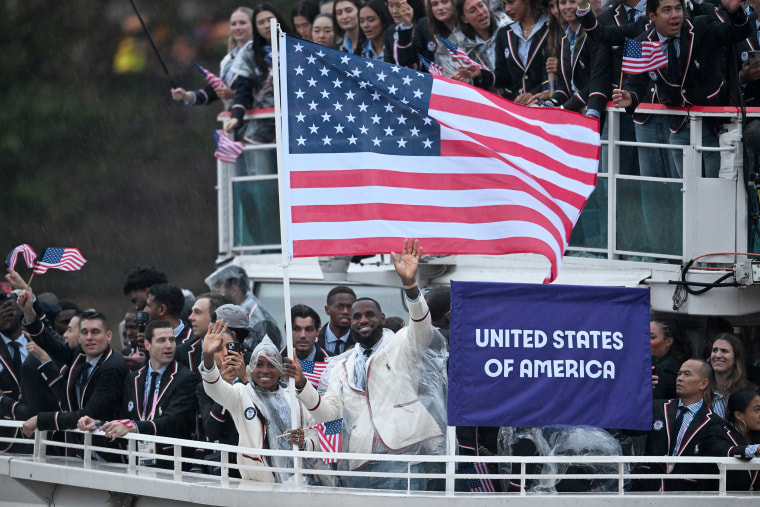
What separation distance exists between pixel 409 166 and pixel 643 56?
2.55 meters

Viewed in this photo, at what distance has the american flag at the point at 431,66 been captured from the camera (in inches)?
A: 481

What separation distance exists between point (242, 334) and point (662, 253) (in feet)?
11.4

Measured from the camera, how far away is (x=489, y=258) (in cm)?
1295

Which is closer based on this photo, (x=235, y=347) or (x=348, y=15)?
(x=235, y=347)

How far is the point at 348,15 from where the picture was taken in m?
14.5

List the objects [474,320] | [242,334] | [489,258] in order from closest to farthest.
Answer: [474,320]
[242,334]
[489,258]

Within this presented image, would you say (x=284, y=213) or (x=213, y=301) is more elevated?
(x=284, y=213)

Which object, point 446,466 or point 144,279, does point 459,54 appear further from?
point 446,466

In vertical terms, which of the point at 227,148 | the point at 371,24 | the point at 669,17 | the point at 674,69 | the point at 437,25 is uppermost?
the point at 371,24

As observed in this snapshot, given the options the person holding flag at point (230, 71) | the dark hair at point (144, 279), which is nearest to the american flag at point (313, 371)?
the dark hair at point (144, 279)

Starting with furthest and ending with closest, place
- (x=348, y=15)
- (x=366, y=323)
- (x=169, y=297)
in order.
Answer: (x=348, y=15), (x=169, y=297), (x=366, y=323)

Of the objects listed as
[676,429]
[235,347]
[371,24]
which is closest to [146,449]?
[235,347]

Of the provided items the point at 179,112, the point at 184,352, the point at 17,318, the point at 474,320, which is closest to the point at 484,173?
the point at 474,320

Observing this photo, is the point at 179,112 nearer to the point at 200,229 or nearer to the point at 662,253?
the point at 200,229
